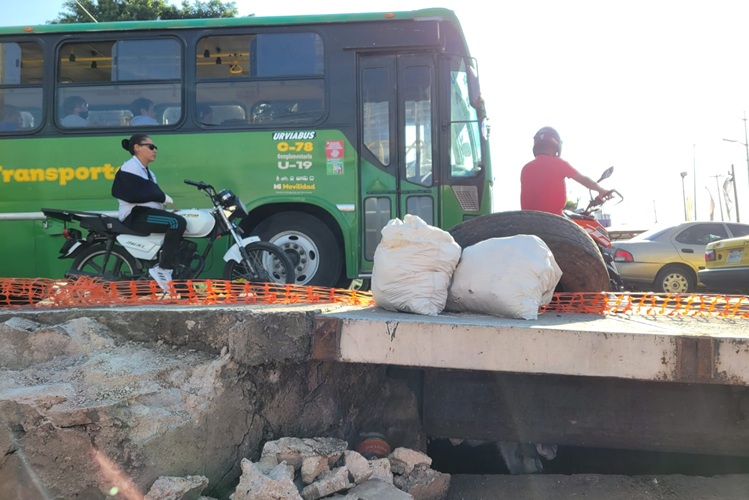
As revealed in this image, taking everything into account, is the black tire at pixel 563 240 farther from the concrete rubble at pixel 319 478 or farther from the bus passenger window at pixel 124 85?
the bus passenger window at pixel 124 85

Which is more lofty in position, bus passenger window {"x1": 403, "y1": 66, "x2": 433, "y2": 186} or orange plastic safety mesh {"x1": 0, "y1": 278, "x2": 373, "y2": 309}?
bus passenger window {"x1": 403, "y1": 66, "x2": 433, "y2": 186}

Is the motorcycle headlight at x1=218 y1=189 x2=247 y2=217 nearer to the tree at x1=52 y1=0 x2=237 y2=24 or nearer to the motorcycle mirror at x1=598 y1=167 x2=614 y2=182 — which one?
the motorcycle mirror at x1=598 y1=167 x2=614 y2=182

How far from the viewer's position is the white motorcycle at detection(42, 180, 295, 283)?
5305 millimetres

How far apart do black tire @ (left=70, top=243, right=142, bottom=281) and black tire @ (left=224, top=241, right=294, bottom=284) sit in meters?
0.90

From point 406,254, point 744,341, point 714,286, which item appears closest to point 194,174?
point 406,254

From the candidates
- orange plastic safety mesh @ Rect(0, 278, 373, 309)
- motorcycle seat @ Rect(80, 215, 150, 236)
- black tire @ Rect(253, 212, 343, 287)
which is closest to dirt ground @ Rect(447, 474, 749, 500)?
orange plastic safety mesh @ Rect(0, 278, 373, 309)

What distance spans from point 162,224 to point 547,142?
3.56 meters

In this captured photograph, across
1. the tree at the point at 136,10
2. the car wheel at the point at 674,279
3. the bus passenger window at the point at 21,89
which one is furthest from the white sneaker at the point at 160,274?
the tree at the point at 136,10

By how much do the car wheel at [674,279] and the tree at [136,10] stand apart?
17276 mm

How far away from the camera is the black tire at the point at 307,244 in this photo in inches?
245

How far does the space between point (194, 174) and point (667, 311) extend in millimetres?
4951

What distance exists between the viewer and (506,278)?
9.26ft

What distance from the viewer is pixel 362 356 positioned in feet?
7.86

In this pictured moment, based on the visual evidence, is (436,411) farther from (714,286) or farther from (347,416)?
(714,286)
